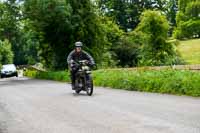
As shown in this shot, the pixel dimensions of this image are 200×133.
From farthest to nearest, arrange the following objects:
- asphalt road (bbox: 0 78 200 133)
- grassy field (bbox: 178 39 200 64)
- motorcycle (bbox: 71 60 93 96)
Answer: grassy field (bbox: 178 39 200 64) → motorcycle (bbox: 71 60 93 96) → asphalt road (bbox: 0 78 200 133)

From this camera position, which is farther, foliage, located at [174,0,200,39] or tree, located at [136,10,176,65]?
foliage, located at [174,0,200,39]

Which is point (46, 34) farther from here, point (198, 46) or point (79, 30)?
point (198, 46)

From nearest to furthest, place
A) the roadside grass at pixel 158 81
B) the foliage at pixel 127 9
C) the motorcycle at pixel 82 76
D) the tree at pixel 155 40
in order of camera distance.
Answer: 1. the roadside grass at pixel 158 81
2. the motorcycle at pixel 82 76
3. the tree at pixel 155 40
4. the foliage at pixel 127 9

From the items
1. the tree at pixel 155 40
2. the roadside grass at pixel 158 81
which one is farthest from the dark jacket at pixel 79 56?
the tree at pixel 155 40

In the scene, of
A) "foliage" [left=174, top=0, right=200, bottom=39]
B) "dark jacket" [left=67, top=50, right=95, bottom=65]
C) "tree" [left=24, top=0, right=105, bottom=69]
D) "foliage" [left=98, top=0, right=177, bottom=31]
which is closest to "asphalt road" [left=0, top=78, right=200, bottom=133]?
"dark jacket" [left=67, top=50, right=95, bottom=65]

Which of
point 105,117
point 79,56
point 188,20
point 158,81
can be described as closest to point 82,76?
point 79,56

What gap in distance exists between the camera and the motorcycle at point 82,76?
17.6m

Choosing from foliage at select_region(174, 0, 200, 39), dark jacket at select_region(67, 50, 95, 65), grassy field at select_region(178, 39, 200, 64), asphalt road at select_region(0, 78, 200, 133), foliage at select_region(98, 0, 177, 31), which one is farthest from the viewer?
foliage at select_region(98, 0, 177, 31)

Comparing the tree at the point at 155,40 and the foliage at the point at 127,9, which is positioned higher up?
A: the foliage at the point at 127,9

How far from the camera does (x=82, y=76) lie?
1791cm

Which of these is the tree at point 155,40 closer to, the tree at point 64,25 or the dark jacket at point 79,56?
the tree at point 64,25

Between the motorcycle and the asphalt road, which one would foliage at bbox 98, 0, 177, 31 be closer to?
the motorcycle

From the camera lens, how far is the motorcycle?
1756cm

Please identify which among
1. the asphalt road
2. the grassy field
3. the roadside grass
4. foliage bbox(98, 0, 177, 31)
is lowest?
the asphalt road
